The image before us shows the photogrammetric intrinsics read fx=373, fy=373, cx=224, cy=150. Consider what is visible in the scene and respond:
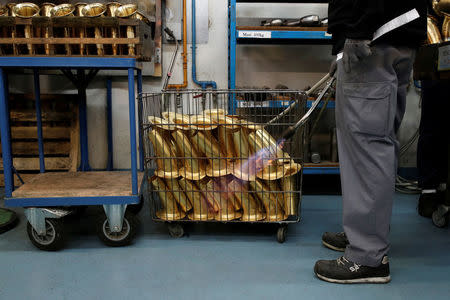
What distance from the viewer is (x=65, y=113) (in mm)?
3244

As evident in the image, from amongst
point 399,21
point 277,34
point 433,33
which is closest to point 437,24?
point 433,33

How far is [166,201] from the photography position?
2111 mm

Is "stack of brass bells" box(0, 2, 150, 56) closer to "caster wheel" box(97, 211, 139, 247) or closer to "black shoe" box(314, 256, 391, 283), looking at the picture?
"caster wheel" box(97, 211, 139, 247)

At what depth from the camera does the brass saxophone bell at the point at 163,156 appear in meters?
2.05

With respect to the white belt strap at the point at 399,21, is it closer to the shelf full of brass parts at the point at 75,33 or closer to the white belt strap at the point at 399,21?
the white belt strap at the point at 399,21

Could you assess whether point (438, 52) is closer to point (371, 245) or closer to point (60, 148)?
point (371, 245)

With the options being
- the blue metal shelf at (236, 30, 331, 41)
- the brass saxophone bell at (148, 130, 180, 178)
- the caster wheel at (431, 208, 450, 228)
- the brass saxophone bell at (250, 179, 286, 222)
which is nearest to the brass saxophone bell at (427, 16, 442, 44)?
the blue metal shelf at (236, 30, 331, 41)

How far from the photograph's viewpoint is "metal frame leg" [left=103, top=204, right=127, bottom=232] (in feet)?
6.42

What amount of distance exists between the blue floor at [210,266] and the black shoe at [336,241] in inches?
1.9

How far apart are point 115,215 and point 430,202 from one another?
2020 millimetres

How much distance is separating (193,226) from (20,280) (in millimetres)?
996

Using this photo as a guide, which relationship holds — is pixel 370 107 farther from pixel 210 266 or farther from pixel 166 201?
pixel 166 201

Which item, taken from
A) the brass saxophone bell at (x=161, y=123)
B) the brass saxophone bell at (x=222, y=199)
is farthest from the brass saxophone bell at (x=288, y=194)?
the brass saxophone bell at (x=161, y=123)

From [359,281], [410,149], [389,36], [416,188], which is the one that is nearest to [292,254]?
[359,281]
